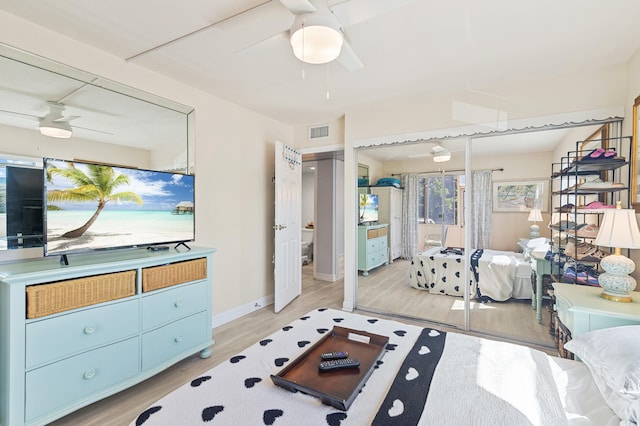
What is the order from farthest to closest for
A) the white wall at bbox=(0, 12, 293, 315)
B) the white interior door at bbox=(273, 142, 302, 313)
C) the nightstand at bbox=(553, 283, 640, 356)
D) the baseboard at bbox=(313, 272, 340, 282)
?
1. the baseboard at bbox=(313, 272, 340, 282)
2. the white interior door at bbox=(273, 142, 302, 313)
3. the white wall at bbox=(0, 12, 293, 315)
4. the nightstand at bbox=(553, 283, 640, 356)

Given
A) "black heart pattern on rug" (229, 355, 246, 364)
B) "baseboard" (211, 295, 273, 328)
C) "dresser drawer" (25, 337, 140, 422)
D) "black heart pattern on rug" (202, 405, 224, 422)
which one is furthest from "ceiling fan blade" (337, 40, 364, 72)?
"baseboard" (211, 295, 273, 328)

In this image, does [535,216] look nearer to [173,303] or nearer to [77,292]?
[173,303]

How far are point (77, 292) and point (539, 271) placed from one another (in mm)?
3971

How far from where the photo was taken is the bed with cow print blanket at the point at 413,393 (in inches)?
39.1

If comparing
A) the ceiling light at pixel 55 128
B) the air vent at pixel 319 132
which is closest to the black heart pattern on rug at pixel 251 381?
the ceiling light at pixel 55 128

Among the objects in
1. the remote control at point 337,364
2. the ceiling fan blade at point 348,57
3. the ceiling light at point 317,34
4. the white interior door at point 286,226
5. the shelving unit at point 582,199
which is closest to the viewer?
the remote control at point 337,364

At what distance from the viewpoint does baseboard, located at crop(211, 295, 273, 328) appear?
321 cm

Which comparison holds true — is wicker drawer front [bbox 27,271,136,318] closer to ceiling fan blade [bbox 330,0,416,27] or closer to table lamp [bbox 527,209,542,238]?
ceiling fan blade [bbox 330,0,416,27]

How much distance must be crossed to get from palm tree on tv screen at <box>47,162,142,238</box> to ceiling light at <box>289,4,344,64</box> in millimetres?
1666

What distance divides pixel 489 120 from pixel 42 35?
12.5 ft

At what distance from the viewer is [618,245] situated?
71.4 inches

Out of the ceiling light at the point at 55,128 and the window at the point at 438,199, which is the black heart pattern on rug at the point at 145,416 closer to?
the ceiling light at the point at 55,128

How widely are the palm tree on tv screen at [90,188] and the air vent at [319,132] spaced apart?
2536mm

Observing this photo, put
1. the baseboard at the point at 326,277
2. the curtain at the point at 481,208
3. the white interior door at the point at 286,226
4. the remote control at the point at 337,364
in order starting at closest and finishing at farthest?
the remote control at the point at 337,364 < the curtain at the point at 481,208 < the white interior door at the point at 286,226 < the baseboard at the point at 326,277
